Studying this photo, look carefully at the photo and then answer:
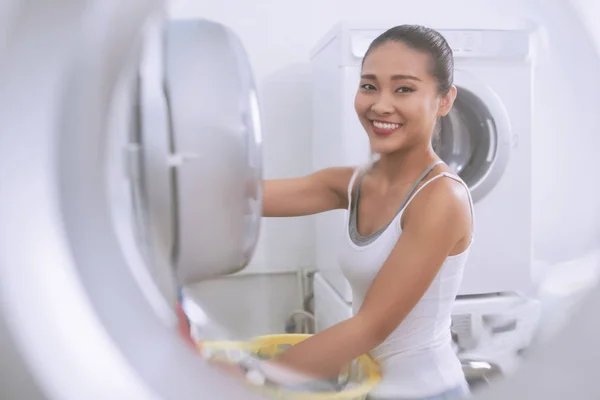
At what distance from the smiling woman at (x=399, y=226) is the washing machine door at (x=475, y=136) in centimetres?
35

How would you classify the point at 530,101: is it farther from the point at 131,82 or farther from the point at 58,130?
the point at 58,130

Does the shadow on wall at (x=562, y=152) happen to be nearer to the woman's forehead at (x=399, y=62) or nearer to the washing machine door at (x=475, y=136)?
the washing machine door at (x=475, y=136)

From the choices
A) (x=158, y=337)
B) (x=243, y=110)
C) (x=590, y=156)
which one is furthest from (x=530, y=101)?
(x=158, y=337)

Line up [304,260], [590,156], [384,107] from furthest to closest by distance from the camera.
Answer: [304,260] → [590,156] → [384,107]

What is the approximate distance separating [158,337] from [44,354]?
9 cm

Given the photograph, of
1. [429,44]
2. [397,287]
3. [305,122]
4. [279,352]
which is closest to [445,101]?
[429,44]

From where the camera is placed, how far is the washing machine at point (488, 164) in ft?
4.04

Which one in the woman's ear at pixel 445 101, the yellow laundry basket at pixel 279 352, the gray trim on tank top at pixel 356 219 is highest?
the woman's ear at pixel 445 101

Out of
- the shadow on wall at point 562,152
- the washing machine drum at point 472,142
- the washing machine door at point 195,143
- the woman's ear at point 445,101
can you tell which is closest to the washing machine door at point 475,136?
the washing machine drum at point 472,142

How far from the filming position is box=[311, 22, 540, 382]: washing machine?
123 cm

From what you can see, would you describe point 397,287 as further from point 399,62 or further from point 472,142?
point 472,142

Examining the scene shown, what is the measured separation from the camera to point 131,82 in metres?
0.58

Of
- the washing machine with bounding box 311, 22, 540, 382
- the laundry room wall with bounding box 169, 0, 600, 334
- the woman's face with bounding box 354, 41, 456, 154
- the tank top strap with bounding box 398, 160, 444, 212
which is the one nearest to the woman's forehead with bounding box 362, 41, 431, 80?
the woman's face with bounding box 354, 41, 456, 154

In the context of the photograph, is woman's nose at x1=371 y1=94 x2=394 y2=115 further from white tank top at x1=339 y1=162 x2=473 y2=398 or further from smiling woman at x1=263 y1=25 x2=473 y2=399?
white tank top at x1=339 y1=162 x2=473 y2=398
